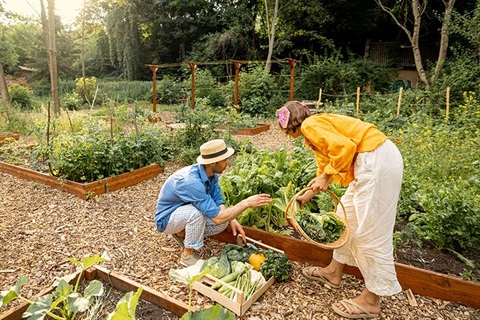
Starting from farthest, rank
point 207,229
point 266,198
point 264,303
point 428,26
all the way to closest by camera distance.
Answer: point 428,26 < point 207,229 < point 266,198 < point 264,303

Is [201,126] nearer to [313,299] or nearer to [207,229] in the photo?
[207,229]

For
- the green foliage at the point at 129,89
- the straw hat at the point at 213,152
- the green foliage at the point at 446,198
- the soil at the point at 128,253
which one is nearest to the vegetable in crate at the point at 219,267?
the soil at the point at 128,253

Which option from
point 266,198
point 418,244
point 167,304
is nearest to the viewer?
point 167,304

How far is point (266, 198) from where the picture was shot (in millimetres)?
2514

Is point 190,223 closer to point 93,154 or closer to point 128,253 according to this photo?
point 128,253

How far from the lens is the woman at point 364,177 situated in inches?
79.4

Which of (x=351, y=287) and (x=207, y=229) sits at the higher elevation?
(x=207, y=229)

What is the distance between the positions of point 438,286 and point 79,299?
7.87 feet

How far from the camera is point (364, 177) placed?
207 cm

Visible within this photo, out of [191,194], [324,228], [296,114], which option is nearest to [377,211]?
[324,228]

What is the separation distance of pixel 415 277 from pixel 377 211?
0.81 m

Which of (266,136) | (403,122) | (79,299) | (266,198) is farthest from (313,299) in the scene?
(403,122)

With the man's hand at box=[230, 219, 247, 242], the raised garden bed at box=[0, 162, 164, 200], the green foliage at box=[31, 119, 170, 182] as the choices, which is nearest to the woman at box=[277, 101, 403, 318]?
the man's hand at box=[230, 219, 247, 242]

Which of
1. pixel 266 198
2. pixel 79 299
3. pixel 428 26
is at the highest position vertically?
pixel 428 26
